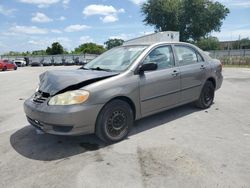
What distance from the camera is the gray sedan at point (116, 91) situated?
13.4ft

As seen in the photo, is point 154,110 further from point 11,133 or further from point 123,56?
point 11,133

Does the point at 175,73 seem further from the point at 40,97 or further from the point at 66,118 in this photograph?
the point at 40,97

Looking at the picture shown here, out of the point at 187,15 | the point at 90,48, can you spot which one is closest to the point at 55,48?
the point at 90,48

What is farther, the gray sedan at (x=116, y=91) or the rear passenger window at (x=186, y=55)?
the rear passenger window at (x=186, y=55)

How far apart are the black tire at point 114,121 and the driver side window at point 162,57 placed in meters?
1.02

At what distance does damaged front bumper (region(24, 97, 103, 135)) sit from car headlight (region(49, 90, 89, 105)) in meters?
0.07

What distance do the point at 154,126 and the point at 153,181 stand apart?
7.20ft

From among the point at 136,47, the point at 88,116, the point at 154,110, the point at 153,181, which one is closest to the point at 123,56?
the point at 136,47

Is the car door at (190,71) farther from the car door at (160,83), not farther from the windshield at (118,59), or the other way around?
the windshield at (118,59)

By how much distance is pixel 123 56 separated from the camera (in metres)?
5.30

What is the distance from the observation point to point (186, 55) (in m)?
6.11

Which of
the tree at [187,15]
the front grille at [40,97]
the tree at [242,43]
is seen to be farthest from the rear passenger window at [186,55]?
the tree at [242,43]

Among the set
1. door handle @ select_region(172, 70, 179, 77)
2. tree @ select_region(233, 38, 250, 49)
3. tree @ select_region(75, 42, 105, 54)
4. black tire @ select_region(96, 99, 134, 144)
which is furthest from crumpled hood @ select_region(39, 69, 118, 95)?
tree @ select_region(233, 38, 250, 49)

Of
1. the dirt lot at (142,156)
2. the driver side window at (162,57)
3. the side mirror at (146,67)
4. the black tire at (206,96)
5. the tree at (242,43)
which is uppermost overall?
the tree at (242,43)
